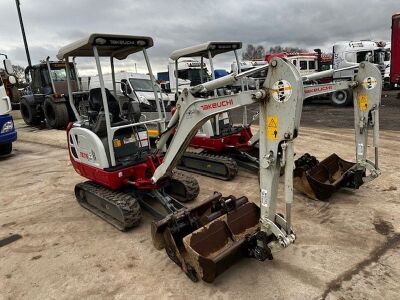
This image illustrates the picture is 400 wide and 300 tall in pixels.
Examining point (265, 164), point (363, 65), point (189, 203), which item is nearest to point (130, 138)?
point (189, 203)

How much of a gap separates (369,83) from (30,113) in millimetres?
13287

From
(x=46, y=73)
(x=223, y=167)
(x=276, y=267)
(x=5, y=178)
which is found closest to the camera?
(x=276, y=267)

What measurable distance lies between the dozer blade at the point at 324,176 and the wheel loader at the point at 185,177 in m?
1.25

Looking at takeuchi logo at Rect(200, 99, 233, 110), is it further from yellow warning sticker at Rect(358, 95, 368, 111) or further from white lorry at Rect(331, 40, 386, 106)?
white lorry at Rect(331, 40, 386, 106)

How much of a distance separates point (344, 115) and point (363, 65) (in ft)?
32.1

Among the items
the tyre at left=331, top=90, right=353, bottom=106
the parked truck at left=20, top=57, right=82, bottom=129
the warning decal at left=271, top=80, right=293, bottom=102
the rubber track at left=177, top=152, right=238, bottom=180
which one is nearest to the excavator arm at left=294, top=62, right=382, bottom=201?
the rubber track at left=177, top=152, right=238, bottom=180

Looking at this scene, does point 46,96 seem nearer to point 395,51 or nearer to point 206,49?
point 206,49

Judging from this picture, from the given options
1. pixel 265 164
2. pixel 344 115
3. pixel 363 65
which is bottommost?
pixel 344 115

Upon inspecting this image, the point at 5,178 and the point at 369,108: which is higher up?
the point at 369,108

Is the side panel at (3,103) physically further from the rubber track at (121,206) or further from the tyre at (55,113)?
the rubber track at (121,206)

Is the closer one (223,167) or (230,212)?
(230,212)

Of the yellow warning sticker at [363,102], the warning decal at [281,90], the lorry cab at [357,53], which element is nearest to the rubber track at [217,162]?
the yellow warning sticker at [363,102]

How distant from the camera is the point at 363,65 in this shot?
4.98 m

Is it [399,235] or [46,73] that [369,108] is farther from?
[46,73]
